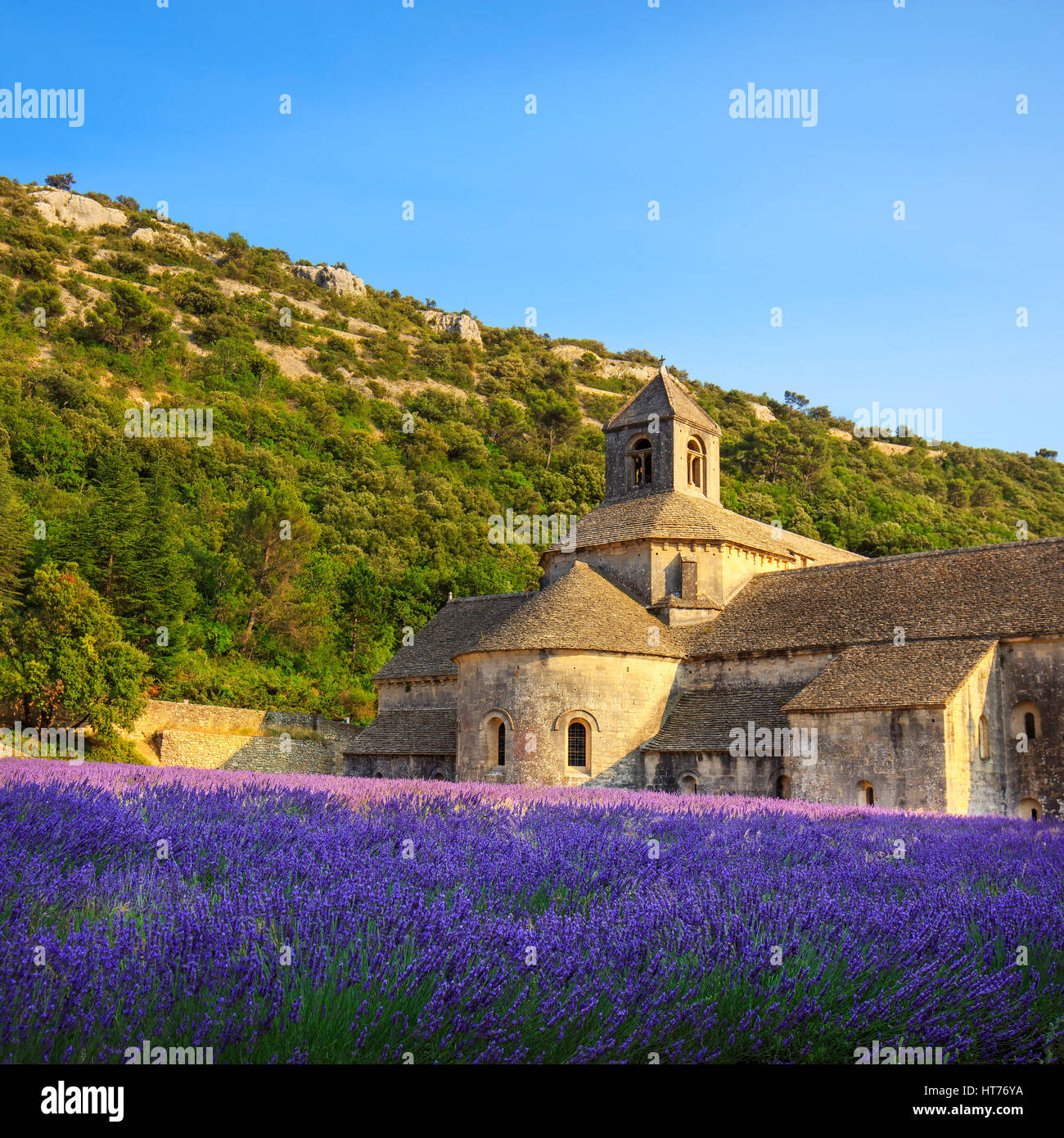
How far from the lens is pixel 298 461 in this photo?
206ft

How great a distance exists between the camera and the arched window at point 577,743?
2777cm

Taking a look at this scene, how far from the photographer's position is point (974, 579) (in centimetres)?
2758

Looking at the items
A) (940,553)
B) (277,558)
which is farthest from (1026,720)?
(277,558)

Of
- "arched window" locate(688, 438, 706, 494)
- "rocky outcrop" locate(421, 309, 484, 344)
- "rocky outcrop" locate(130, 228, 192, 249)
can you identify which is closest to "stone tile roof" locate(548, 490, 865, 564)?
"arched window" locate(688, 438, 706, 494)

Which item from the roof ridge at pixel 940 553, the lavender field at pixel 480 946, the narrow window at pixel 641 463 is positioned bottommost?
the lavender field at pixel 480 946

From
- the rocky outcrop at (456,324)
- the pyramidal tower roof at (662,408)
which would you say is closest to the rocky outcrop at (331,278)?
the rocky outcrop at (456,324)

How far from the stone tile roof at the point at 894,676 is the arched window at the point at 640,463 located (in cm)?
1307

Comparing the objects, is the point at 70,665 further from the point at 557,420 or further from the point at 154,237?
the point at 154,237

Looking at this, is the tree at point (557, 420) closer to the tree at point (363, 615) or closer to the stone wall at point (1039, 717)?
the tree at point (363, 615)

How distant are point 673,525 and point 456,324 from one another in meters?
85.6

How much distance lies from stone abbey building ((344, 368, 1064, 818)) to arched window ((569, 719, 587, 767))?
0.05m

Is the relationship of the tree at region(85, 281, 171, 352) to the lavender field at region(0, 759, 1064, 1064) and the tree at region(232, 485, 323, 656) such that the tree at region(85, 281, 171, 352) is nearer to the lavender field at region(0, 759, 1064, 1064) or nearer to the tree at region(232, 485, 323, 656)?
the tree at region(232, 485, 323, 656)
